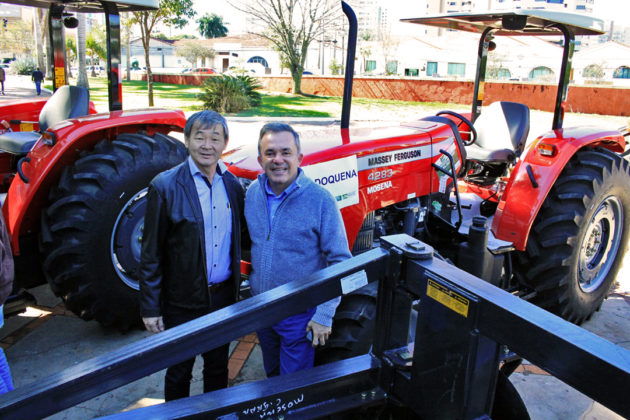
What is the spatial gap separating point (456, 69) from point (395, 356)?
2152 inches

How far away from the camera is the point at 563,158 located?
356 centimetres

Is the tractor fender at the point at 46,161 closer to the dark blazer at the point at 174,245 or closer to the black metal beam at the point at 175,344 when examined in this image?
the dark blazer at the point at 174,245

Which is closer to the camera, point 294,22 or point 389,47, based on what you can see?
point 294,22

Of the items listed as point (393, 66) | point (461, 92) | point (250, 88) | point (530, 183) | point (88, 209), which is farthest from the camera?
point (393, 66)

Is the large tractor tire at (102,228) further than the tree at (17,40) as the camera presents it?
No

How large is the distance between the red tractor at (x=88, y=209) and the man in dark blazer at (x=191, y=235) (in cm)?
112

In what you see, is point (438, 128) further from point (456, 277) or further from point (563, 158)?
point (456, 277)

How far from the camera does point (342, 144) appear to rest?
299cm

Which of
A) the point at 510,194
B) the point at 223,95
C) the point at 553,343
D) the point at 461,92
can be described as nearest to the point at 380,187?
the point at 510,194

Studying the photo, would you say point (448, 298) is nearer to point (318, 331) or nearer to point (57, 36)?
point (318, 331)

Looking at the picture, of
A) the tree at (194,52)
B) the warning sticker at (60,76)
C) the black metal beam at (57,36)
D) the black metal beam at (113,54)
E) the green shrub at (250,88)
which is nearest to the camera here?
the black metal beam at (113,54)

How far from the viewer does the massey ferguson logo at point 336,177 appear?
9.25 feet

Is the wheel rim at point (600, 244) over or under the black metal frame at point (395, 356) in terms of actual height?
under

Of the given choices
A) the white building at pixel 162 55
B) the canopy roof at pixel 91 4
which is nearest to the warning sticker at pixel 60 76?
the canopy roof at pixel 91 4
